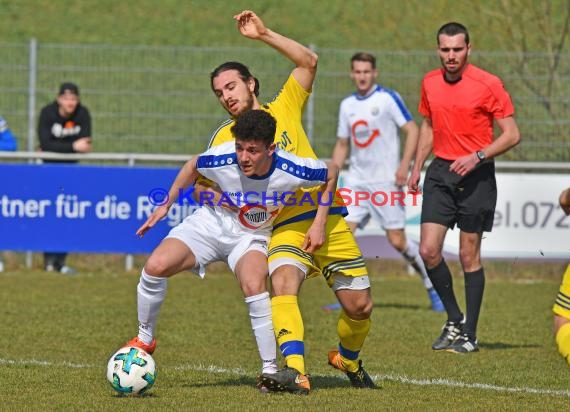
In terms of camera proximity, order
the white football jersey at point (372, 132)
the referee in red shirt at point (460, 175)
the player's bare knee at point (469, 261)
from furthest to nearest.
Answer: the white football jersey at point (372, 132) → the player's bare knee at point (469, 261) → the referee in red shirt at point (460, 175)

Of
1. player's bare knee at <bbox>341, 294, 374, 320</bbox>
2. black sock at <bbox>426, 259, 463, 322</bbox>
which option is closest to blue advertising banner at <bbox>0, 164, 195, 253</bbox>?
black sock at <bbox>426, 259, 463, 322</bbox>

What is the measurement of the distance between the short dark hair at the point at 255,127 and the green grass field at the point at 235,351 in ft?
4.85

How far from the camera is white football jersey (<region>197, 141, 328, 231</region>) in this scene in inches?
298

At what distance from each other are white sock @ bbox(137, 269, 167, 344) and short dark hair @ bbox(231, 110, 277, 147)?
1.06 meters

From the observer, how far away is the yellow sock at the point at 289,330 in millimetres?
7371

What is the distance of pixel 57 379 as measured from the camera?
8.03m

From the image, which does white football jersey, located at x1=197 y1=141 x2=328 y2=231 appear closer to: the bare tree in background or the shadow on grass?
the shadow on grass

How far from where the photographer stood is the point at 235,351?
9648mm

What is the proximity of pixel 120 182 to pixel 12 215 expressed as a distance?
1309 millimetres

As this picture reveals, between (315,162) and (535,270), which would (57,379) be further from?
(535,270)

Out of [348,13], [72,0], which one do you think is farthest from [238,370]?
[72,0]

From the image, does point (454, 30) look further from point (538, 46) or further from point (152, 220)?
point (538, 46)

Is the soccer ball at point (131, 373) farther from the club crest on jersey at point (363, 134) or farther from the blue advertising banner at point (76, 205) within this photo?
the blue advertising banner at point (76, 205)

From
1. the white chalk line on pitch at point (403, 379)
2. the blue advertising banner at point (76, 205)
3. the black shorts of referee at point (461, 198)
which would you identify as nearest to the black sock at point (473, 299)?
the black shorts of referee at point (461, 198)
